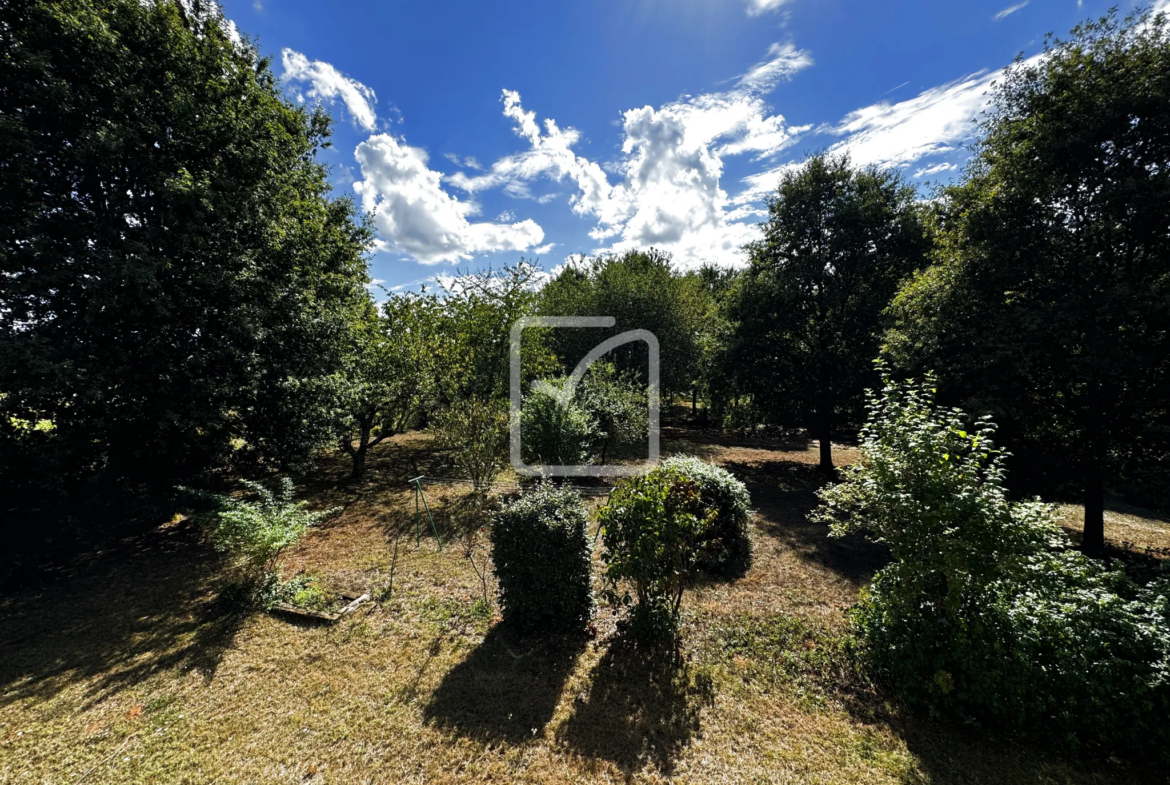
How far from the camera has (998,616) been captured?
4.37 meters

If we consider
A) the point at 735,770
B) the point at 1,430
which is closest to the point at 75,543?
the point at 1,430

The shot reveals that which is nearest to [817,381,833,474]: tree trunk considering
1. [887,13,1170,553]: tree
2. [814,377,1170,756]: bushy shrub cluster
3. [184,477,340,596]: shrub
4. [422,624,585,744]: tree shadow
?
[887,13,1170,553]: tree

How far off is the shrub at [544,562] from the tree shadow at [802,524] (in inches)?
228

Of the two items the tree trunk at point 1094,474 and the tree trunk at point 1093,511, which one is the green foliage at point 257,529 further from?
the tree trunk at point 1093,511

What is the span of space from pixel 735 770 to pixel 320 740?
4092 millimetres

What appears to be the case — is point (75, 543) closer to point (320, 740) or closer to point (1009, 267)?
point (320, 740)

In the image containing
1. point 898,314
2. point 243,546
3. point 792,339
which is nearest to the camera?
point 243,546

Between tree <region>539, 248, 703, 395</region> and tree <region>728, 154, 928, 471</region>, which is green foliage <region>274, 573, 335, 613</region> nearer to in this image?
tree <region>728, 154, 928, 471</region>

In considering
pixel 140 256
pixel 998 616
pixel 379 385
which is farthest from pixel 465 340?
pixel 998 616

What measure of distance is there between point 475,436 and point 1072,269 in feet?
45.0

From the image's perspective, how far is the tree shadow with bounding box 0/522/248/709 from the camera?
5008 millimetres

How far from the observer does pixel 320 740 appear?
4.11 m

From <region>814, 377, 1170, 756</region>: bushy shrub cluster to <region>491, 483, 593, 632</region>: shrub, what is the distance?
147 inches

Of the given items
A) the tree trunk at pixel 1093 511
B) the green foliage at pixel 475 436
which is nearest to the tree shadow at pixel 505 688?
the green foliage at pixel 475 436
